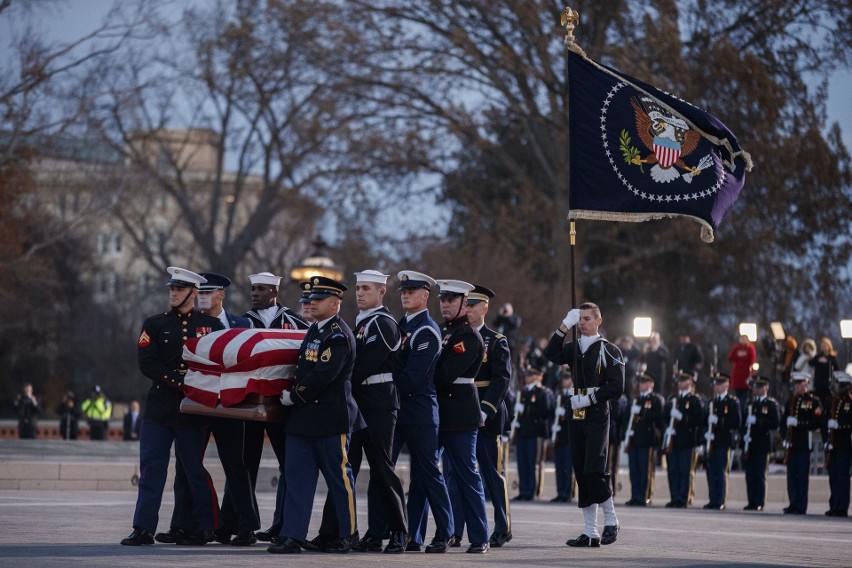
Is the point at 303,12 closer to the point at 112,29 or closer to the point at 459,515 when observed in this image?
the point at 112,29

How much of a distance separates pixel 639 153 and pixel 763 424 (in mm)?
9185

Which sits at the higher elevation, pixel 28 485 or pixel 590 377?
pixel 590 377

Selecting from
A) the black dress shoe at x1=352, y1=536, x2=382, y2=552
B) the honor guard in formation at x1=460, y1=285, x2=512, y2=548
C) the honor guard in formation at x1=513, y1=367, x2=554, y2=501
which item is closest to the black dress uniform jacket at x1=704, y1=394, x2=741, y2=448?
the honor guard in formation at x1=513, y1=367, x2=554, y2=501

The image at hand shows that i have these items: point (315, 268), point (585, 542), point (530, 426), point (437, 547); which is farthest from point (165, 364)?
point (315, 268)

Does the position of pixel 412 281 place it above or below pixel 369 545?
above

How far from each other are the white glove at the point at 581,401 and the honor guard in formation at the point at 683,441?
977cm

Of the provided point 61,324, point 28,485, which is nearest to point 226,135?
point 61,324

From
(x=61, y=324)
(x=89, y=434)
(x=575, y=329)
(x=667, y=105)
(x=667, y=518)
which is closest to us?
(x=575, y=329)

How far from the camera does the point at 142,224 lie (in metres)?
51.2

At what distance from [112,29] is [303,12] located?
440 cm

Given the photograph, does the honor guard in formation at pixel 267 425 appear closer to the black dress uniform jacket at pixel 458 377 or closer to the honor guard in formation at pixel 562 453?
the black dress uniform jacket at pixel 458 377

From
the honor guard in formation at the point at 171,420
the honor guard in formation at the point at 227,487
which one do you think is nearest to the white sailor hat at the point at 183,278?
the honor guard in formation at the point at 171,420

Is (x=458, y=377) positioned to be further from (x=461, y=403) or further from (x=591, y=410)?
(x=591, y=410)

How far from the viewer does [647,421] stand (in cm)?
2258
